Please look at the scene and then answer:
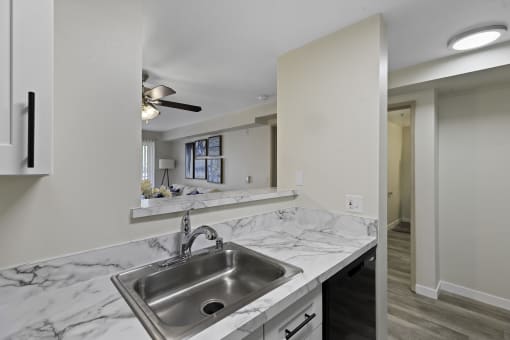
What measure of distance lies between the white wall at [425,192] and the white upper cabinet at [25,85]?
2800mm

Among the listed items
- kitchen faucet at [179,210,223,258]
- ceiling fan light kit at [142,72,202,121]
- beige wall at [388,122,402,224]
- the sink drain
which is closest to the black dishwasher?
the sink drain

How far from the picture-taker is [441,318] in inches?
76.1

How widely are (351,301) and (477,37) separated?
196 cm

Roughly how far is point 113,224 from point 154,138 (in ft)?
20.9

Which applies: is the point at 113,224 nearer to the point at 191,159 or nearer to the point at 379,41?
the point at 379,41

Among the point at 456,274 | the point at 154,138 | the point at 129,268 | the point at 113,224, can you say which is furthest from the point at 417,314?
the point at 154,138

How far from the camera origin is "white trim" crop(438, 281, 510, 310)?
2051 millimetres

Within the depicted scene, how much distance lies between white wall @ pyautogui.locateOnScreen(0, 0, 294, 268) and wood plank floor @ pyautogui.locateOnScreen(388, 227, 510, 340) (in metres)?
2.16

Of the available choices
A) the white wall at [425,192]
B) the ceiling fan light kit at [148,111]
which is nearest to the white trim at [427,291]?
the white wall at [425,192]

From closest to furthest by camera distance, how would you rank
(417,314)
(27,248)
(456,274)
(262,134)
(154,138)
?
(27,248) < (417,314) < (456,274) < (262,134) < (154,138)

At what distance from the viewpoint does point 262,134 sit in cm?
416

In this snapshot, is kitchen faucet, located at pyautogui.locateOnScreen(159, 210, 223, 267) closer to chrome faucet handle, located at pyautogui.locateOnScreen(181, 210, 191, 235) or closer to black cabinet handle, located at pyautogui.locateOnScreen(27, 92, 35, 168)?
chrome faucet handle, located at pyautogui.locateOnScreen(181, 210, 191, 235)

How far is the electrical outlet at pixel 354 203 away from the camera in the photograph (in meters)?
1.46

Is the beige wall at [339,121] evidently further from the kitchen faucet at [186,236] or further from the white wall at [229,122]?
the white wall at [229,122]
